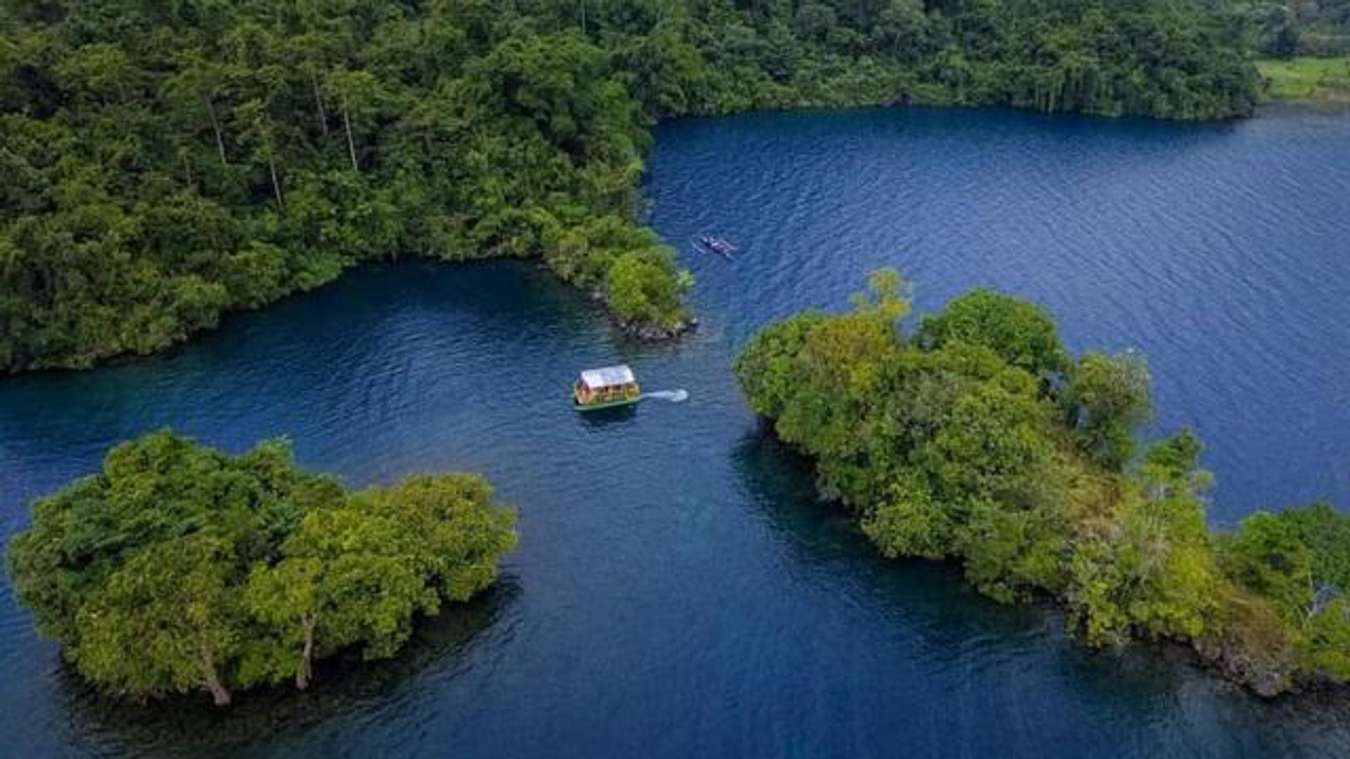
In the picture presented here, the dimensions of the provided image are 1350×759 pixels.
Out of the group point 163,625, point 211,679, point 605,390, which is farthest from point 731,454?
point 163,625

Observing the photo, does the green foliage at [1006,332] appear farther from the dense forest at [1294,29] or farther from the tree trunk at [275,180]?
the dense forest at [1294,29]

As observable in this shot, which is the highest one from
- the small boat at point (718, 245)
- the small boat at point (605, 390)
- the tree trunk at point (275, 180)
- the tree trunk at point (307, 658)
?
the tree trunk at point (275, 180)

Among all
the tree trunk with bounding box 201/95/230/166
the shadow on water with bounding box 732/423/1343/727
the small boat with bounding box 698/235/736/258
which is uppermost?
the tree trunk with bounding box 201/95/230/166

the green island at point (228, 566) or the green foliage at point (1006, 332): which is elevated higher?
the green foliage at point (1006, 332)

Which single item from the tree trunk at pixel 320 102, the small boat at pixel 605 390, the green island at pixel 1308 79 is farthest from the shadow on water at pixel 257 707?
the green island at pixel 1308 79

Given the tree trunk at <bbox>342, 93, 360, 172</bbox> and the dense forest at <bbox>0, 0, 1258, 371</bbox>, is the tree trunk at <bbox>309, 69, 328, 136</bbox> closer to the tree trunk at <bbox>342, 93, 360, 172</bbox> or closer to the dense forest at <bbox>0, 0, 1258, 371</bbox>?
the dense forest at <bbox>0, 0, 1258, 371</bbox>

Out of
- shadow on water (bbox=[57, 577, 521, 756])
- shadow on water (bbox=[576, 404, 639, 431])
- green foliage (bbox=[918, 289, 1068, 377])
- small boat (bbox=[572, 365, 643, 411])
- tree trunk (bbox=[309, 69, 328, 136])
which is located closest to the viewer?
shadow on water (bbox=[57, 577, 521, 756])

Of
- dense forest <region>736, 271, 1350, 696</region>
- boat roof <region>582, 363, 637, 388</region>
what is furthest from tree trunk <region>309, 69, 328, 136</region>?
dense forest <region>736, 271, 1350, 696</region>

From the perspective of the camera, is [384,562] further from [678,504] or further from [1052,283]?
[1052,283]
